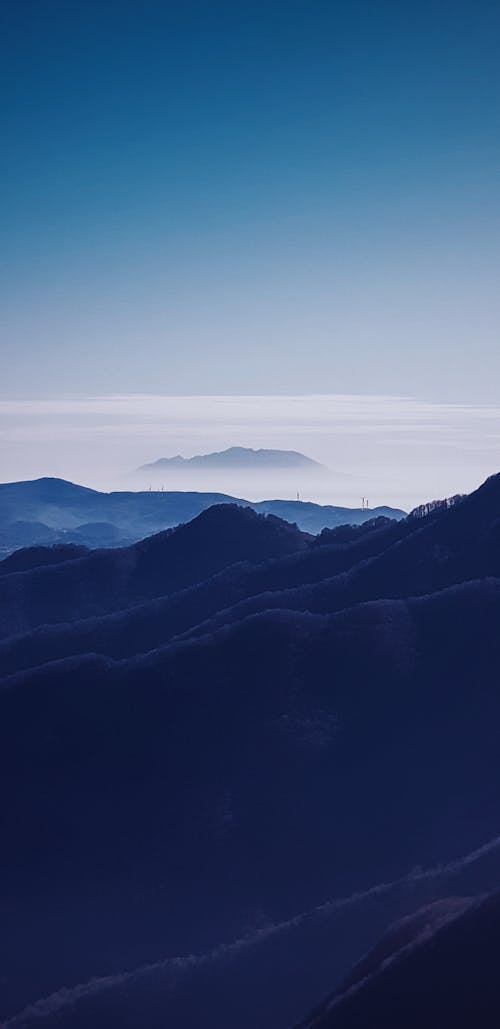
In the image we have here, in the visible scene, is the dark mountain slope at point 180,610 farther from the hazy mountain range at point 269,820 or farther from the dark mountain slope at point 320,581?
the hazy mountain range at point 269,820

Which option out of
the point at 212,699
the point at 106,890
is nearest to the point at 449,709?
the point at 212,699

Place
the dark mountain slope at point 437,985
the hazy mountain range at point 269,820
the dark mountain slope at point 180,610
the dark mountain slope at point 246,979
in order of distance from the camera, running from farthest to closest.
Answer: the dark mountain slope at point 180,610, the dark mountain slope at point 246,979, the hazy mountain range at point 269,820, the dark mountain slope at point 437,985

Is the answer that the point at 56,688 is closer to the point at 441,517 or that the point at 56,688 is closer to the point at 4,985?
the point at 4,985

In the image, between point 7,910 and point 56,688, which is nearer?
point 7,910

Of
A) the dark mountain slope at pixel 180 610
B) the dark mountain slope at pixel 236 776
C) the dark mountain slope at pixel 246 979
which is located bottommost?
the dark mountain slope at pixel 246 979

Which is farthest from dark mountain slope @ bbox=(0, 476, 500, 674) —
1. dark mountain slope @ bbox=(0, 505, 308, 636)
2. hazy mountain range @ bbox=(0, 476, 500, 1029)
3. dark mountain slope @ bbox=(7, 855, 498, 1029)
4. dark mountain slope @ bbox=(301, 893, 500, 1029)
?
dark mountain slope @ bbox=(301, 893, 500, 1029)

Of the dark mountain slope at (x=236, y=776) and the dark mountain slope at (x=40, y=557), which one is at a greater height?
the dark mountain slope at (x=40, y=557)

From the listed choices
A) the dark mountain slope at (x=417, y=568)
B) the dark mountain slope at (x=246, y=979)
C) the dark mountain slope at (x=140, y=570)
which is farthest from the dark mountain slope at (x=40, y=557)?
the dark mountain slope at (x=246, y=979)
